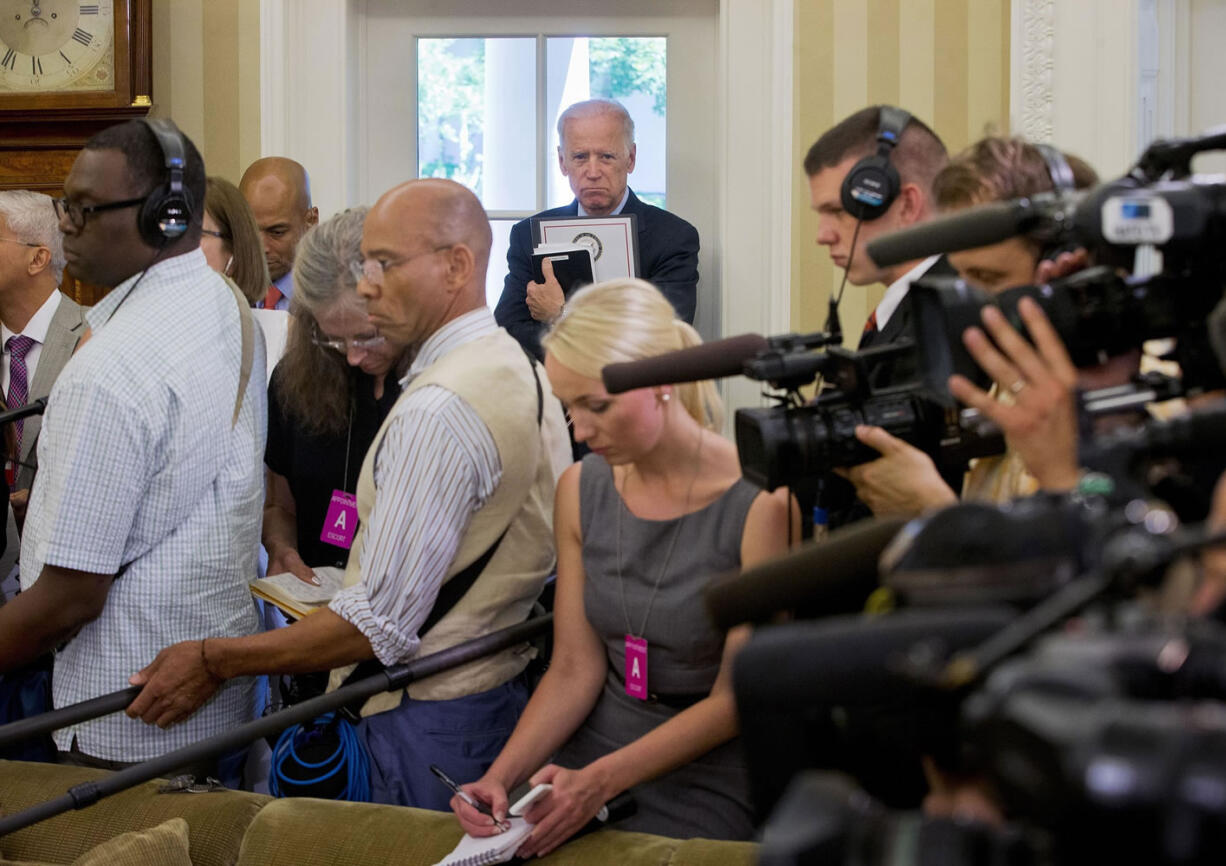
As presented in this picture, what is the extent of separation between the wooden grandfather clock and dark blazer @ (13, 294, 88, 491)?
76cm

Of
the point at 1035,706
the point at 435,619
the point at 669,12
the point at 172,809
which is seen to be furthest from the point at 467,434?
the point at 669,12

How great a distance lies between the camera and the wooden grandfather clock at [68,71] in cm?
389

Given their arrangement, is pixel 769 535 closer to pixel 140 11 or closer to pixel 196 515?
pixel 196 515

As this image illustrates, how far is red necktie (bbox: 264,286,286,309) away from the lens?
346cm

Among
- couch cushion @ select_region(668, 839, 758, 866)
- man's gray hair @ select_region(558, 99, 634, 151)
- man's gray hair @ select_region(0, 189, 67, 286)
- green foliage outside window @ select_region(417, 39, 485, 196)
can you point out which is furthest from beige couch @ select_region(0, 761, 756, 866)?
green foliage outside window @ select_region(417, 39, 485, 196)

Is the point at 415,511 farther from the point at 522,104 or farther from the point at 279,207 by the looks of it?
the point at 522,104

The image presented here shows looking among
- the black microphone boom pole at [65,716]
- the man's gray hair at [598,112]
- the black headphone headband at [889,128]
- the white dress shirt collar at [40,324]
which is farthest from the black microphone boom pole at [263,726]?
the man's gray hair at [598,112]

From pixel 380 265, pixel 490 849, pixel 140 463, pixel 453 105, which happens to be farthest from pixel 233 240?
pixel 490 849

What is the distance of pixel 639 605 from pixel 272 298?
5.93 ft

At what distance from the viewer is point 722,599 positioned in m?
0.83

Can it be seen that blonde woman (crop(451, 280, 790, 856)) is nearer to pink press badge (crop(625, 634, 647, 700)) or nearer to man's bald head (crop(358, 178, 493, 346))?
pink press badge (crop(625, 634, 647, 700))

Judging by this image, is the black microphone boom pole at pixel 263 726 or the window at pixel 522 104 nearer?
the black microphone boom pole at pixel 263 726

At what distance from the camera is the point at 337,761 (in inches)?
86.4

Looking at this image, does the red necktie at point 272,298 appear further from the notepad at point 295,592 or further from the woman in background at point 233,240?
the notepad at point 295,592
